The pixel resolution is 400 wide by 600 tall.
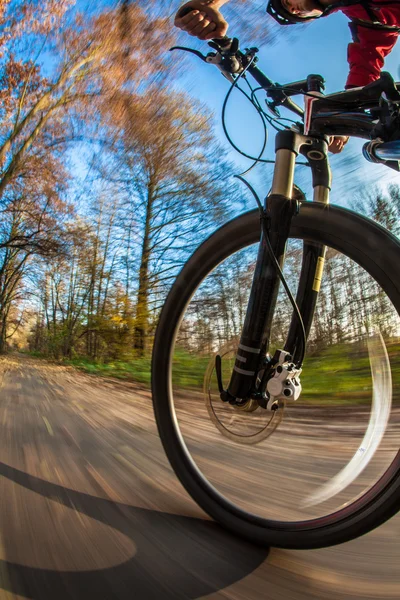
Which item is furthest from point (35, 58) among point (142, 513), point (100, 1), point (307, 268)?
point (142, 513)

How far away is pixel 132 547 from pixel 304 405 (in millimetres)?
489

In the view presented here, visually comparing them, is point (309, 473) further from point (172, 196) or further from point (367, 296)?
point (172, 196)

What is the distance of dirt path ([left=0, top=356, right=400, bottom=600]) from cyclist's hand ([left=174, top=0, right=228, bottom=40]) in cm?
118

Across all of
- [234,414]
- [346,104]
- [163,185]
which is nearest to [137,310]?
[163,185]

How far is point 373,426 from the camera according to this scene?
2.51 feet

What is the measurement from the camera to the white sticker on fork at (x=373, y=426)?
72cm

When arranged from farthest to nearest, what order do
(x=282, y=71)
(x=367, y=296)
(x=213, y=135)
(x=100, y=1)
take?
(x=100, y=1)
(x=213, y=135)
(x=282, y=71)
(x=367, y=296)

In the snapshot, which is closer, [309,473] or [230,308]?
[309,473]

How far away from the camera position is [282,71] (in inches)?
57.7

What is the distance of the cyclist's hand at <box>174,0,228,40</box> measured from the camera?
0.84m

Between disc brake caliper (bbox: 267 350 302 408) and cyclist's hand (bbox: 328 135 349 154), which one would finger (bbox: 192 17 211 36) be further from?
disc brake caliper (bbox: 267 350 302 408)

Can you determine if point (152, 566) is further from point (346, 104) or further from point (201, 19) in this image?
point (201, 19)

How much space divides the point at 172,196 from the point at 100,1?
1514 millimetres

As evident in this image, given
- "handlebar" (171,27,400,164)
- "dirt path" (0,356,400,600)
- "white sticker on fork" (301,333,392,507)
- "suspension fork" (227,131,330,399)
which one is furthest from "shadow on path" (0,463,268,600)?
"handlebar" (171,27,400,164)
